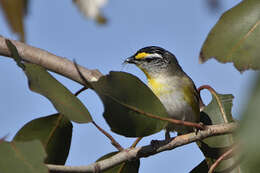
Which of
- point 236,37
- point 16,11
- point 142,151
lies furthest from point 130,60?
point 16,11

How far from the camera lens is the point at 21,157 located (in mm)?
1818

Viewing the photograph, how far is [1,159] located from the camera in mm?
1812

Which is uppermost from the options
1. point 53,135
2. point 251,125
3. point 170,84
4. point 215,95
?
point 251,125

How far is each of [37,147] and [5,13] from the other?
957mm

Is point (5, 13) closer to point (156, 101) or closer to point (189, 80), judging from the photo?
point (156, 101)

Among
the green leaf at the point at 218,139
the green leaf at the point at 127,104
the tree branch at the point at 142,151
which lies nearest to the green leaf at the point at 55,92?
the green leaf at the point at 127,104

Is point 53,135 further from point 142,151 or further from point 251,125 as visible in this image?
point 251,125

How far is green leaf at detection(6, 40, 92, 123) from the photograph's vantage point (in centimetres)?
195

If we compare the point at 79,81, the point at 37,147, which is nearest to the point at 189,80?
the point at 79,81

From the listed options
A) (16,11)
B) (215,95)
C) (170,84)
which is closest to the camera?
(16,11)

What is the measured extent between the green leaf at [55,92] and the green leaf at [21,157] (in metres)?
0.23

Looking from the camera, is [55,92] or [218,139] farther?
[218,139]

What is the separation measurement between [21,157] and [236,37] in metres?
1.55

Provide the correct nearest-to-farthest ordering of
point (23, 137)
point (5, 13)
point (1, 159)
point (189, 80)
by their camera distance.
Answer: point (5, 13), point (1, 159), point (23, 137), point (189, 80)
